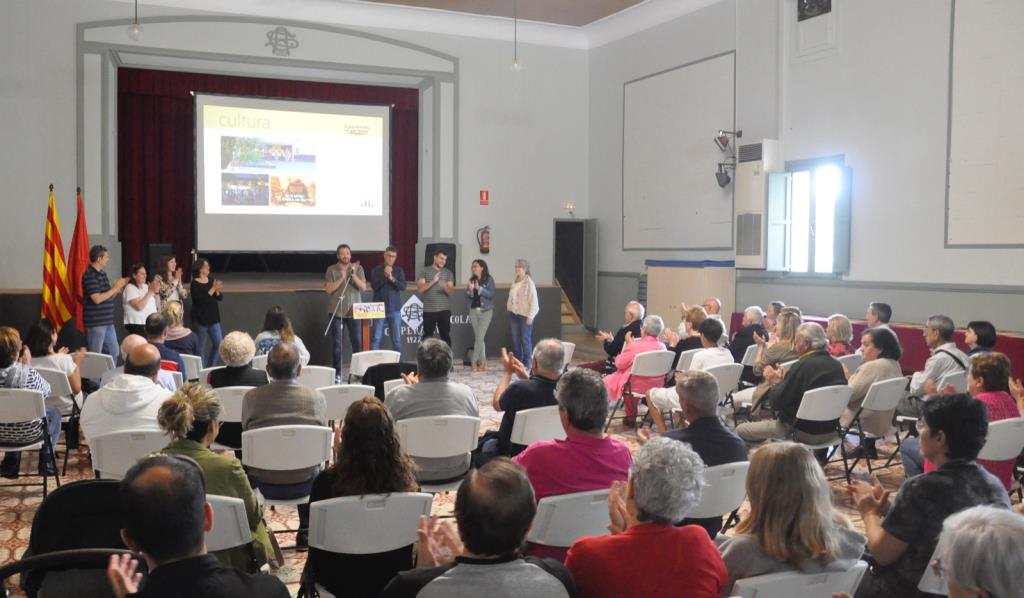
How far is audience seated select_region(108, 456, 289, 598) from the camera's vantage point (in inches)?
68.0

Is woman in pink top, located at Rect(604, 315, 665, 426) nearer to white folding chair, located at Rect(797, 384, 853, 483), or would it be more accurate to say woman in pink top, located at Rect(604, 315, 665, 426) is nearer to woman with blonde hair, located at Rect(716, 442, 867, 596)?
white folding chair, located at Rect(797, 384, 853, 483)

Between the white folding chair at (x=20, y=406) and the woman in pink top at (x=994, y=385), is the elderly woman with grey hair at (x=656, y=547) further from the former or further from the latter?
the white folding chair at (x=20, y=406)

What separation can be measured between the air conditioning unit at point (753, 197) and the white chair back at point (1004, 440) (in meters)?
6.38

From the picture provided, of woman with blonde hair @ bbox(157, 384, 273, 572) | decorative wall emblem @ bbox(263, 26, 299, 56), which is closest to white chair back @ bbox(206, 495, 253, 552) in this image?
woman with blonde hair @ bbox(157, 384, 273, 572)

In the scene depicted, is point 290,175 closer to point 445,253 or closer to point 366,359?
point 445,253

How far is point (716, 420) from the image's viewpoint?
363cm

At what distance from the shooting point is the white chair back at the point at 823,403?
16.7 ft

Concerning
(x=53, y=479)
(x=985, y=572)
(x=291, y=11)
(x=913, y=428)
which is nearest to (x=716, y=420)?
(x=985, y=572)

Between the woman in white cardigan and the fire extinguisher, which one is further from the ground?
the fire extinguisher

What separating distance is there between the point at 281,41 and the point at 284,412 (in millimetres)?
9104

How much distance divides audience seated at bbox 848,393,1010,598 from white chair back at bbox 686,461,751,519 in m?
0.62

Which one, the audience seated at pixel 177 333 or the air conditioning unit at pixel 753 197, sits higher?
the air conditioning unit at pixel 753 197

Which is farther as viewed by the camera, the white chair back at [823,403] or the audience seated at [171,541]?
the white chair back at [823,403]

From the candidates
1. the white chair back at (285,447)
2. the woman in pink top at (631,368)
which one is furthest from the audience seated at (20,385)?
the woman in pink top at (631,368)
